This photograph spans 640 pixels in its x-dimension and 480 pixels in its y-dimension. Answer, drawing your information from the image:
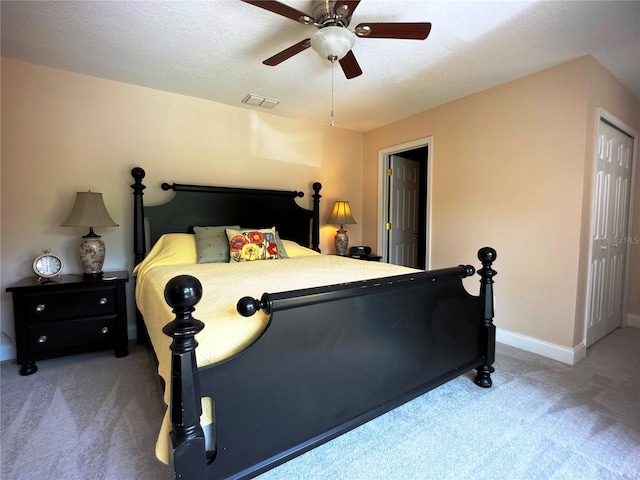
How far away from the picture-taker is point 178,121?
303cm

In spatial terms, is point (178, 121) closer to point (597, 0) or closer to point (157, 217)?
point (157, 217)

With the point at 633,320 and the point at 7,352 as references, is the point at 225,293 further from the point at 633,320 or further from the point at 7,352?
the point at 633,320

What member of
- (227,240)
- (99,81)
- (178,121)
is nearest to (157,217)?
(227,240)

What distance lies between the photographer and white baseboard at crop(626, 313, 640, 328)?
10.5 ft

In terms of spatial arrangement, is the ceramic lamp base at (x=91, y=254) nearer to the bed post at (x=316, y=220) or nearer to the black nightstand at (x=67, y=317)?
the black nightstand at (x=67, y=317)

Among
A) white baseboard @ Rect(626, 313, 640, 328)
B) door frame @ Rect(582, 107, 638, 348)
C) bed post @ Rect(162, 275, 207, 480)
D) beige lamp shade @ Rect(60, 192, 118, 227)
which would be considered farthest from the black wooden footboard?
white baseboard @ Rect(626, 313, 640, 328)

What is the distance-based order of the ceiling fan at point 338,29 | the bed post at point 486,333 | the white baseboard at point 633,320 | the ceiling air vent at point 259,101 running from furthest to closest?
the white baseboard at point 633,320 < the ceiling air vent at point 259,101 < the bed post at point 486,333 < the ceiling fan at point 338,29

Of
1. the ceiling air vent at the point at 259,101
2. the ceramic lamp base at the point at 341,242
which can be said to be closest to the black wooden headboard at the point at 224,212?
the ceramic lamp base at the point at 341,242

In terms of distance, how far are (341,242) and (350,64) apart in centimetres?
226

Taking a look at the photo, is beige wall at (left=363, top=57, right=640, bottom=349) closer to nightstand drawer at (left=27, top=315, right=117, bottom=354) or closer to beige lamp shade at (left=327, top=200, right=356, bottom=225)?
beige lamp shade at (left=327, top=200, right=356, bottom=225)

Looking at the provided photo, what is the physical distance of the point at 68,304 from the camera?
232cm

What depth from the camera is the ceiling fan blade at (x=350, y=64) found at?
1897mm

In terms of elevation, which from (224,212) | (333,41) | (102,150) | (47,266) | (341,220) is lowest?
(47,266)

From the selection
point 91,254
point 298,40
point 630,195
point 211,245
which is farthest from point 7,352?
point 630,195
